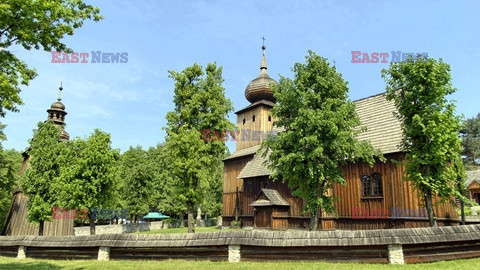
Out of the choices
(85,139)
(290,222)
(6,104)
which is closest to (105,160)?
A: (85,139)

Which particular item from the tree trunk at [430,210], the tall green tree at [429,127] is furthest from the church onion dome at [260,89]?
the tree trunk at [430,210]

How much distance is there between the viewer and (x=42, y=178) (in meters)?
27.5

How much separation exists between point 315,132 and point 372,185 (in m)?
9.10

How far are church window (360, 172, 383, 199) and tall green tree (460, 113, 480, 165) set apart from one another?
70597 millimetres

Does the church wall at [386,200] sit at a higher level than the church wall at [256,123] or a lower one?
lower

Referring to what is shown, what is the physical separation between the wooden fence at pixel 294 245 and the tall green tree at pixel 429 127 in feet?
9.88

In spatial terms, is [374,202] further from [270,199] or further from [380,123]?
[270,199]

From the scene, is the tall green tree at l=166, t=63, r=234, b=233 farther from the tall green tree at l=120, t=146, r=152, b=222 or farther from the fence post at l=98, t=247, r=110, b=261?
the tall green tree at l=120, t=146, r=152, b=222

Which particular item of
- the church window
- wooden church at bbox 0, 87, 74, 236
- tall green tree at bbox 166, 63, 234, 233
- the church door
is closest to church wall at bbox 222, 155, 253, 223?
the church door

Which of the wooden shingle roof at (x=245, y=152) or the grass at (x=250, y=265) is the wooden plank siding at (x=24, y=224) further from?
the wooden shingle roof at (x=245, y=152)

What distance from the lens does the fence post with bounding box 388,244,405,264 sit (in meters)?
11.2

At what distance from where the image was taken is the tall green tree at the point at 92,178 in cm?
2333

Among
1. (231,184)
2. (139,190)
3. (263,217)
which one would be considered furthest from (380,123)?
(139,190)

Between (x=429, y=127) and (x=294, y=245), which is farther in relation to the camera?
(x=429, y=127)
